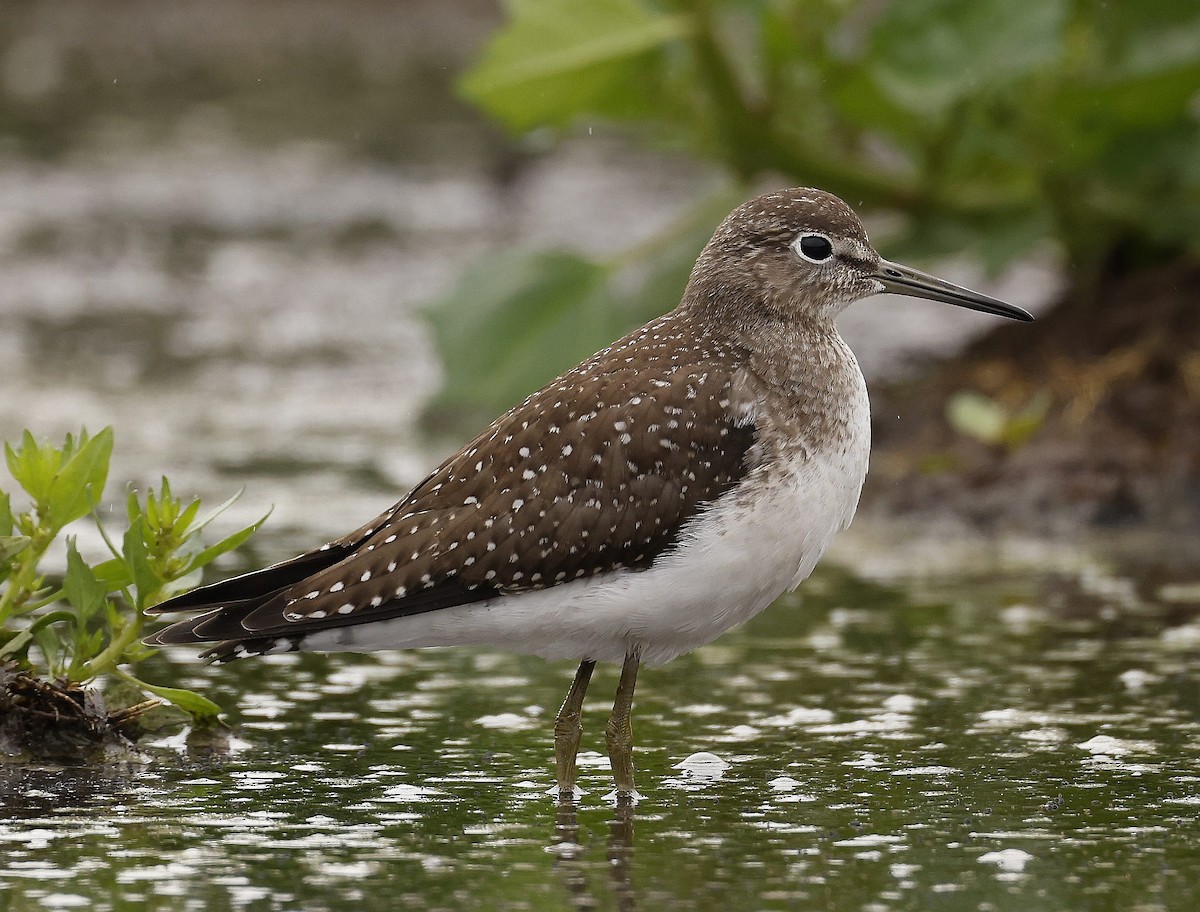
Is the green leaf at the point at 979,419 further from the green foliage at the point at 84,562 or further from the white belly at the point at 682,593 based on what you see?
the green foliage at the point at 84,562

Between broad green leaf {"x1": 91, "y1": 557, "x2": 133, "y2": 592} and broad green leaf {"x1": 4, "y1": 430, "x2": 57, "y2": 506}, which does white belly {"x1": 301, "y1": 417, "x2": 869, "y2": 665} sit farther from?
broad green leaf {"x1": 4, "y1": 430, "x2": 57, "y2": 506}

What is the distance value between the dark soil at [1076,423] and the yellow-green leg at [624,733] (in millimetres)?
4618

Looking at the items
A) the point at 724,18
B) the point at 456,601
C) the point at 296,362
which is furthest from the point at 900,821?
the point at 296,362

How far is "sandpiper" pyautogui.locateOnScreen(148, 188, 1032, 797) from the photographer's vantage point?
6.51 m

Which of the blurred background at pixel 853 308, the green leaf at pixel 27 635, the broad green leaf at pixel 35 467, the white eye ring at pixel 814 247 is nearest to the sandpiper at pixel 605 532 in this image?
the green leaf at pixel 27 635

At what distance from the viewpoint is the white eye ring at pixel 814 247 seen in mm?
7344

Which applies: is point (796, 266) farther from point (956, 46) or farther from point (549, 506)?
point (956, 46)

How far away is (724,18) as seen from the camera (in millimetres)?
12445

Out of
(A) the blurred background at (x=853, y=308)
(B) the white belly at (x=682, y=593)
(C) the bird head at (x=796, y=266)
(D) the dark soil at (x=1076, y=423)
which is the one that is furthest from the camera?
(A) the blurred background at (x=853, y=308)

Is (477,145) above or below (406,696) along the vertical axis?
above

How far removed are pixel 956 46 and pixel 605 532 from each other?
5263 mm

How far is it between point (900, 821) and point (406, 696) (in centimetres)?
250

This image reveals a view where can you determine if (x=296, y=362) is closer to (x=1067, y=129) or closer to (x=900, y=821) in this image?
(x=1067, y=129)

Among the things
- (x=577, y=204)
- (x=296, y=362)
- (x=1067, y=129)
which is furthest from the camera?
(x=577, y=204)
